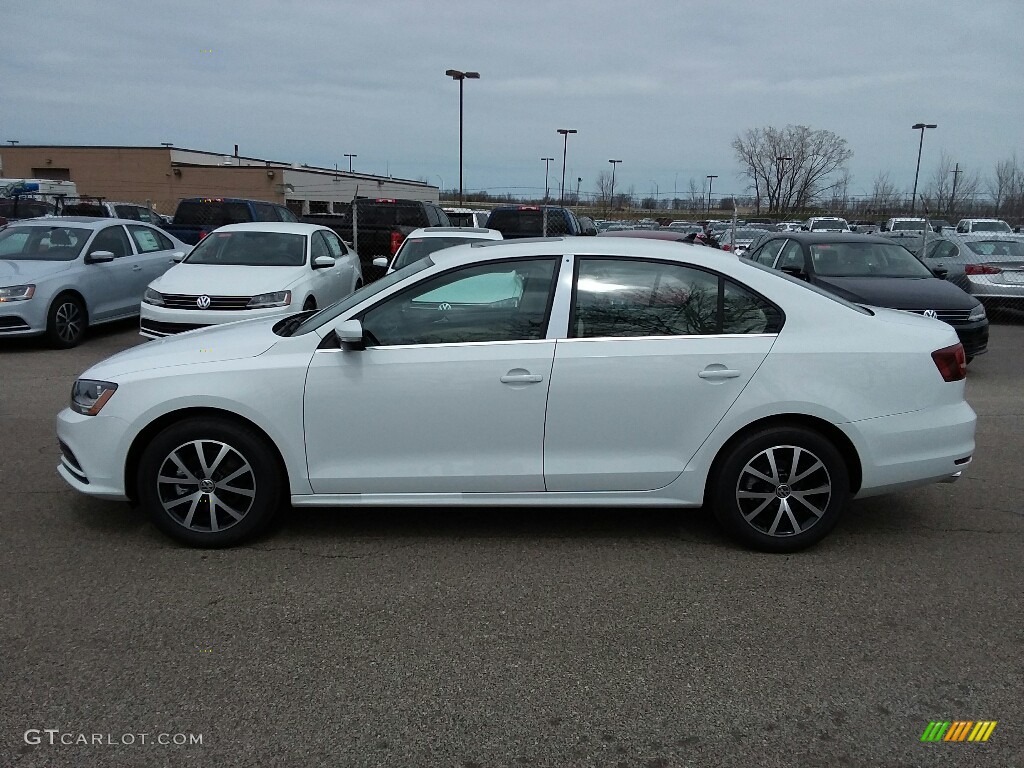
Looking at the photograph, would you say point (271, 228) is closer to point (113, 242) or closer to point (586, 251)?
point (113, 242)

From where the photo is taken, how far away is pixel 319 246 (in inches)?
450

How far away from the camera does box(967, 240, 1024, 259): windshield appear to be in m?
14.9

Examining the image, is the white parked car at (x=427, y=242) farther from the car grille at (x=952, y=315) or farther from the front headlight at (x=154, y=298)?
the car grille at (x=952, y=315)

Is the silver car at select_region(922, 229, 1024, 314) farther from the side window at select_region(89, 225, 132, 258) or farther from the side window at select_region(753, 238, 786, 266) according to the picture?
the side window at select_region(89, 225, 132, 258)

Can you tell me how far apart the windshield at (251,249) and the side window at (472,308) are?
6732 mm

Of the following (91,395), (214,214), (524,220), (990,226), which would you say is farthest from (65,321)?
(990,226)

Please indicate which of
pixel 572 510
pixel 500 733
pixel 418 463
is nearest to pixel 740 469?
pixel 572 510

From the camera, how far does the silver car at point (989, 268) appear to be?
14.4 metres

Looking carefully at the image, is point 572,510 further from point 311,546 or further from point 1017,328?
point 1017,328

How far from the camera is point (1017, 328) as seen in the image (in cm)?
1448

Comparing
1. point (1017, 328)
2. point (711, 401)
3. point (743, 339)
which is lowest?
point (1017, 328)

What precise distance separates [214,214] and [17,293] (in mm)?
8951

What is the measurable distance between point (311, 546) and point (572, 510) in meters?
1.57
